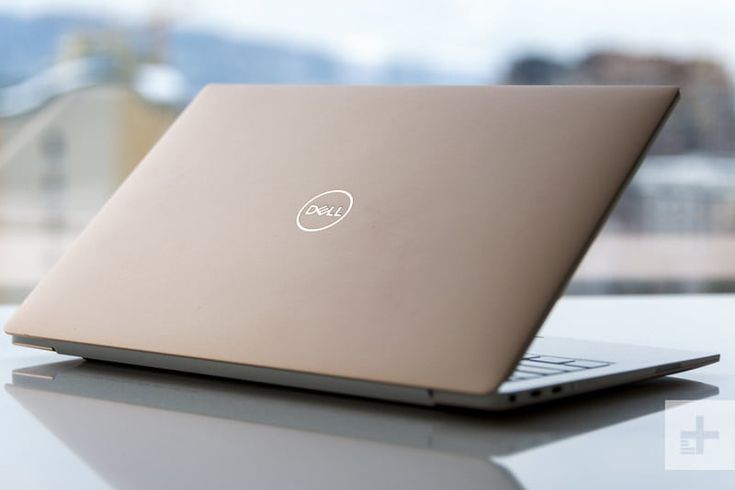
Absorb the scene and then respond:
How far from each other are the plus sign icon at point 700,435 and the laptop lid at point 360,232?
0.30ft

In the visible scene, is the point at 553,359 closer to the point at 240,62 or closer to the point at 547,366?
the point at 547,366

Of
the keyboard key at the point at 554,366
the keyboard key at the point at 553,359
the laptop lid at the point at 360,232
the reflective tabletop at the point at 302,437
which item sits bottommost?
the reflective tabletop at the point at 302,437

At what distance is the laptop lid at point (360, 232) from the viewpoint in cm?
57

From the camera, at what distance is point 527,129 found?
0.65 metres

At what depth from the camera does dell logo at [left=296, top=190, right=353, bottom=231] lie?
669mm

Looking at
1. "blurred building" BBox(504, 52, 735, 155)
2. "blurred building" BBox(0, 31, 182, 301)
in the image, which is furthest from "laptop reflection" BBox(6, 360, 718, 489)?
"blurred building" BBox(504, 52, 735, 155)

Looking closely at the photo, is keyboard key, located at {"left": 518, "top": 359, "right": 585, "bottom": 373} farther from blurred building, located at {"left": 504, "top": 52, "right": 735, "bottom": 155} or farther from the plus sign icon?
blurred building, located at {"left": 504, "top": 52, "right": 735, "bottom": 155}

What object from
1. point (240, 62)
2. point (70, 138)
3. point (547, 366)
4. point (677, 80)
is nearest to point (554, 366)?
point (547, 366)

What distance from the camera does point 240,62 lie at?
10.9ft

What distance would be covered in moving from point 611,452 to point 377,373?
0.41 feet

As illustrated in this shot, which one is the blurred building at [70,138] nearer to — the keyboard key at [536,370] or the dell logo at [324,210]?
the dell logo at [324,210]

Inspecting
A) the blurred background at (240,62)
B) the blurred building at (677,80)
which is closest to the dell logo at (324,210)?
the blurred background at (240,62)

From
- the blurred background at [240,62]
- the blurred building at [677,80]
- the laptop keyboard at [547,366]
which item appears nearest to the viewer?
the laptop keyboard at [547,366]

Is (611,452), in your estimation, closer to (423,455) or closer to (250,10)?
(423,455)
